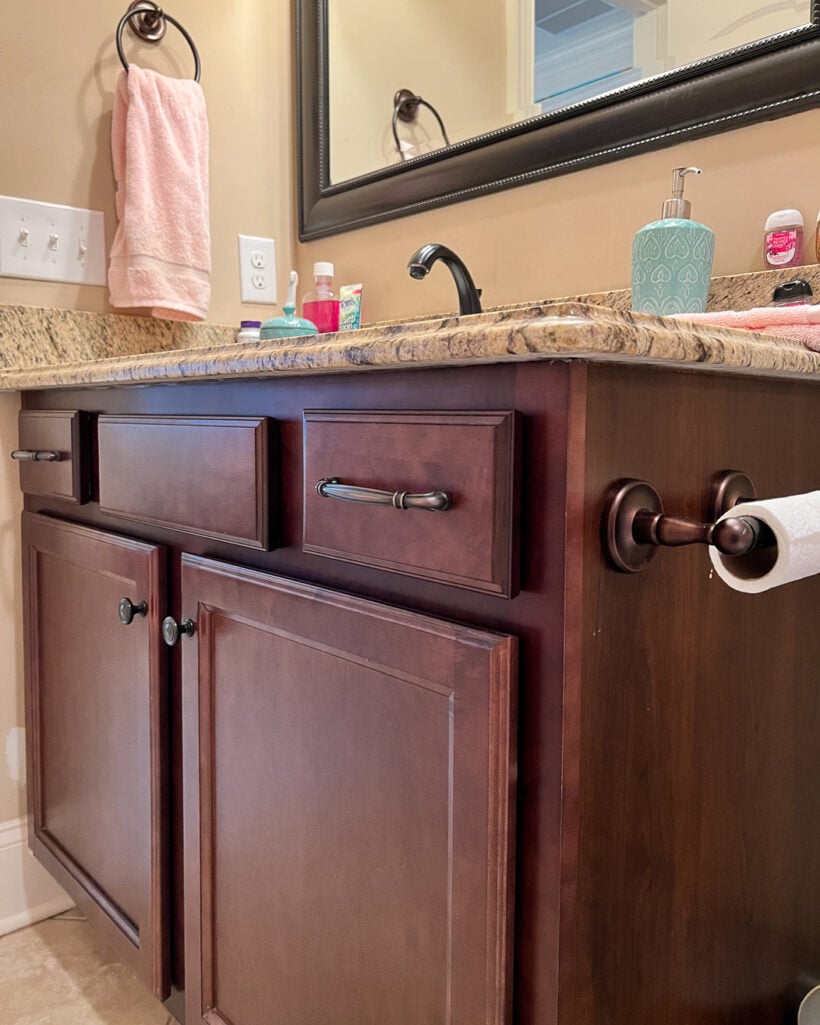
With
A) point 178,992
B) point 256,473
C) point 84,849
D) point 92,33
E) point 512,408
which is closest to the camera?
point 512,408

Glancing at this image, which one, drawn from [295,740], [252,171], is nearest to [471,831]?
[295,740]

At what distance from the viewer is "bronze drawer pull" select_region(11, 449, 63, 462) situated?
3.80 ft

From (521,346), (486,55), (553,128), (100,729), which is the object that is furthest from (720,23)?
(100,729)

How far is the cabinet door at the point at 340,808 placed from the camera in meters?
0.56

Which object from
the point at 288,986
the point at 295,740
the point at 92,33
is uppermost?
the point at 92,33

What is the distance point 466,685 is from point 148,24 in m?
1.42

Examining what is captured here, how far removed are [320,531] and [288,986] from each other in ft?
1.45

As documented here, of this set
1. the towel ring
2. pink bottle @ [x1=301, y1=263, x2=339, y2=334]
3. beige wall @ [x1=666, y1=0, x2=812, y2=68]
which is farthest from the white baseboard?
beige wall @ [x1=666, y1=0, x2=812, y2=68]

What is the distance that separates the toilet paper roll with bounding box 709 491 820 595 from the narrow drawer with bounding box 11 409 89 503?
0.87 meters

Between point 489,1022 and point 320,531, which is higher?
point 320,531

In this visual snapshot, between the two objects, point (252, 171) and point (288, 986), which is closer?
point (288, 986)

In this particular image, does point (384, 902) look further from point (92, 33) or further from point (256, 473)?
point (92, 33)

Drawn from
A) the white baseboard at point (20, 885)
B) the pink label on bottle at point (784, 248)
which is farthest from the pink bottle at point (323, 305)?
the white baseboard at point (20, 885)

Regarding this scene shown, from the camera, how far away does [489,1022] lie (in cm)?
56
